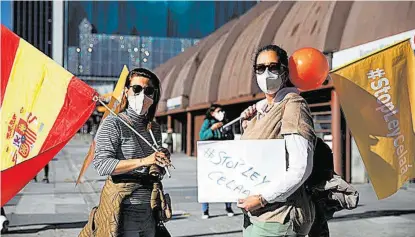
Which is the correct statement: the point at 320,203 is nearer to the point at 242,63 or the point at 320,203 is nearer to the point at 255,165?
the point at 255,165

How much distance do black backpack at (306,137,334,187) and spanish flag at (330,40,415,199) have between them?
73 centimetres

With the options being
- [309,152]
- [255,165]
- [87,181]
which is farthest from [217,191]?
[87,181]

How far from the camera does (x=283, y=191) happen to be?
2.84 m

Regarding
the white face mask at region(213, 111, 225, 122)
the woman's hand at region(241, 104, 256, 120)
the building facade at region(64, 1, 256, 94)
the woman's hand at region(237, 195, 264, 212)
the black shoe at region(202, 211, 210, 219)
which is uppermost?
the building facade at region(64, 1, 256, 94)

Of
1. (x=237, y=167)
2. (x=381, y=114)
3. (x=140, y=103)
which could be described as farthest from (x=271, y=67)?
(x=381, y=114)

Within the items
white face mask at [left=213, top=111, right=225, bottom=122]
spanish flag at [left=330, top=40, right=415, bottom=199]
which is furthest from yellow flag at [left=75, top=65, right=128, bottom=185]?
white face mask at [left=213, top=111, right=225, bottom=122]

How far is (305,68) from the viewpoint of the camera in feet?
10.8

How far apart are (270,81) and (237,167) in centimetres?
50

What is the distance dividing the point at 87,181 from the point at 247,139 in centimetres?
1233

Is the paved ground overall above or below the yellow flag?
below

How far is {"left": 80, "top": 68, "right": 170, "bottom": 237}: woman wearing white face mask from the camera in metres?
3.44

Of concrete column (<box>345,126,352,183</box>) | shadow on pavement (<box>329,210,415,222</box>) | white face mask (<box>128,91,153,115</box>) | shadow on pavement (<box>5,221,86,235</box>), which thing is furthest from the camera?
concrete column (<box>345,126,352,183</box>)

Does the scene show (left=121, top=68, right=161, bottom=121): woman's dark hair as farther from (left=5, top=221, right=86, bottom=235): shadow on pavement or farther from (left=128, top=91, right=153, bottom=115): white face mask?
(left=5, top=221, right=86, bottom=235): shadow on pavement

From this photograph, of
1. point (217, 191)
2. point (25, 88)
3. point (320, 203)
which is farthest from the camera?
point (25, 88)
